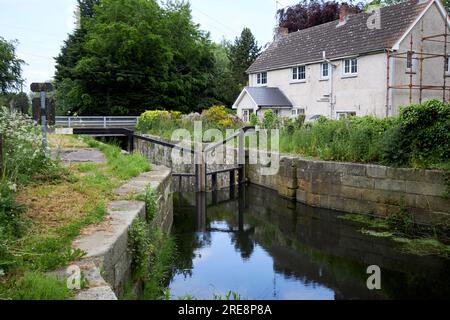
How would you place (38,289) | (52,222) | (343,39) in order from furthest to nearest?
(343,39)
(52,222)
(38,289)

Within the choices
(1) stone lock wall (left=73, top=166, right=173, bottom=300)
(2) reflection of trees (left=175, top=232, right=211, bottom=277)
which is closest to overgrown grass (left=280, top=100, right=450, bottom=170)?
(2) reflection of trees (left=175, top=232, right=211, bottom=277)

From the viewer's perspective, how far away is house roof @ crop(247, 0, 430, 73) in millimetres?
20688

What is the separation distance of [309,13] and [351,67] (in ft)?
43.6

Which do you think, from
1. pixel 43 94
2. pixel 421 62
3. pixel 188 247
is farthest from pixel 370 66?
pixel 43 94

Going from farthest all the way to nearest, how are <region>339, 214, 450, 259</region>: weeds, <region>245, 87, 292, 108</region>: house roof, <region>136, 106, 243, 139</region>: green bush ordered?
1. <region>245, 87, 292, 108</region>: house roof
2. <region>136, 106, 243, 139</region>: green bush
3. <region>339, 214, 450, 259</region>: weeds

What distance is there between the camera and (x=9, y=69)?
3388cm

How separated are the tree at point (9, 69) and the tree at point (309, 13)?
2012cm

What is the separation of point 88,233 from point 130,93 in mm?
33284

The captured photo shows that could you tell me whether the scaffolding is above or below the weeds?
above

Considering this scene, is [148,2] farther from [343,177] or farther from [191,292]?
[191,292]

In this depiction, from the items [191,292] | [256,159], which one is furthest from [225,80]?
[191,292]

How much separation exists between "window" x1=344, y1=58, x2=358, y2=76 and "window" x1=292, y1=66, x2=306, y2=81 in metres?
3.12

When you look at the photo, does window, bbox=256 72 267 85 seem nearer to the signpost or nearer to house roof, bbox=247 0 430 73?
house roof, bbox=247 0 430 73

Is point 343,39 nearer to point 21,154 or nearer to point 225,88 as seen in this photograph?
point 225,88
